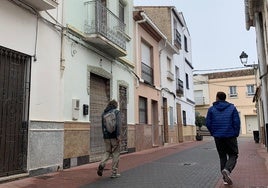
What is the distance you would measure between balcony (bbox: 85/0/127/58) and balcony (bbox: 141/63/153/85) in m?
4.32

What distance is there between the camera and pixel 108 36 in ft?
39.3

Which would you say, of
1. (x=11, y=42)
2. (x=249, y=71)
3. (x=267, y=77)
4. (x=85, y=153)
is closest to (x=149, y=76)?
(x=267, y=77)

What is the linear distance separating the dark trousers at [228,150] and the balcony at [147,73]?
10.5m

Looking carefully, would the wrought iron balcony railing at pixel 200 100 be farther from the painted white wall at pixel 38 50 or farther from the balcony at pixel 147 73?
the painted white wall at pixel 38 50

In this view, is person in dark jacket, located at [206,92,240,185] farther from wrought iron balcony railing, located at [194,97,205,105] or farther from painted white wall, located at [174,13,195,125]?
wrought iron balcony railing, located at [194,97,205,105]

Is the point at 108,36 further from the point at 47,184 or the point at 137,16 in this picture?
the point at 47,184

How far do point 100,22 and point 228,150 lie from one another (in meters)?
6.58

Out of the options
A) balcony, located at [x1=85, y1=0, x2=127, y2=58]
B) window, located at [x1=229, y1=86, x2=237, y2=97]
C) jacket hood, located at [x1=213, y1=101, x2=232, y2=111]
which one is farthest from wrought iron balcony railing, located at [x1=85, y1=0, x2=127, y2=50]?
window, located at [x1=229, y1=86, x2=237, y2=97]

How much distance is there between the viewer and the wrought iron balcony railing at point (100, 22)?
11.2 m

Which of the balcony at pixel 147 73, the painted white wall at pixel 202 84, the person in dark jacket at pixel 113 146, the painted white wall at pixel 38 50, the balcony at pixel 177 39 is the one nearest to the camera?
the painted white wall at pixel 38 50

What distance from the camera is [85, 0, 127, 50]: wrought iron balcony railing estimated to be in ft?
36.9

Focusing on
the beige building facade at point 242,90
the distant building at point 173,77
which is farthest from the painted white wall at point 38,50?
the beige building facade at point 242,90

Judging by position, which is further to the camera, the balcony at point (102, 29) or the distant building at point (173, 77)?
A: the distant building at point (173, 77)

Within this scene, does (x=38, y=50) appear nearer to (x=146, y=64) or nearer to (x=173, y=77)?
(x=146, y=64)
